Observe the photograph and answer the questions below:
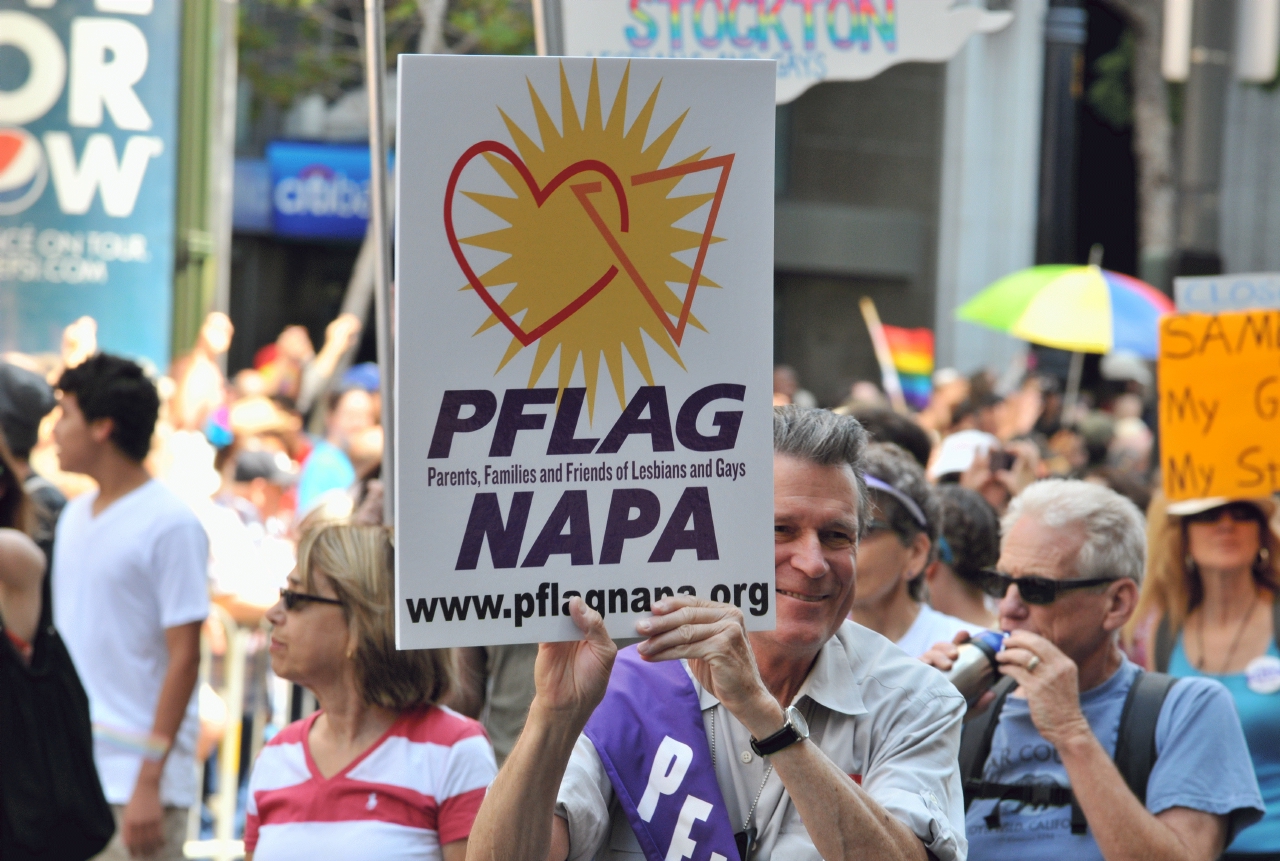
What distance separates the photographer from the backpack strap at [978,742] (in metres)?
3.35

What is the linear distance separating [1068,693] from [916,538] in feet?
2.65

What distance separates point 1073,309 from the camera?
31.7 ft

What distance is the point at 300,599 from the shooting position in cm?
344

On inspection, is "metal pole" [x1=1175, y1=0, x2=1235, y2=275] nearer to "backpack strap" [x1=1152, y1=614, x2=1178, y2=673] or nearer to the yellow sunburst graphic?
"backpack strap" [x1=1152, y1=614, x2=1178, y2=673]

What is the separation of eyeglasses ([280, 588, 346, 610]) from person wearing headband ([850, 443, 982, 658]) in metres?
1.24

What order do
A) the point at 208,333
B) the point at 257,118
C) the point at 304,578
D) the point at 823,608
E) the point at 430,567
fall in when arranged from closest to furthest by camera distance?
1. the point at 430,567
2. the point at 823,608
3. the point at 304,578
4. the point at 208,333
5. the point at 257,118

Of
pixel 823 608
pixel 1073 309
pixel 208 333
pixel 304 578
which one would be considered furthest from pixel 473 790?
pixel 1073 309

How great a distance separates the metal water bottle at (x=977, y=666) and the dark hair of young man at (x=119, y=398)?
2793 mm

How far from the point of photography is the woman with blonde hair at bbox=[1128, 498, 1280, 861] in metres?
4.29

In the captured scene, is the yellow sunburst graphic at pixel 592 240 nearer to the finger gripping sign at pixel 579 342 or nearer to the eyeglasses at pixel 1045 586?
the finger gripping sign at pixel 579 342

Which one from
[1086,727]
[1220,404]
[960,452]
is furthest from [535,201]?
[960,452]

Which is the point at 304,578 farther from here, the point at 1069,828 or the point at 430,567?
the point at 1069,828

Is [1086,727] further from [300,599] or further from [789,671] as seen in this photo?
[300,599]

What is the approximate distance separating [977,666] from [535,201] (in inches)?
58.3
